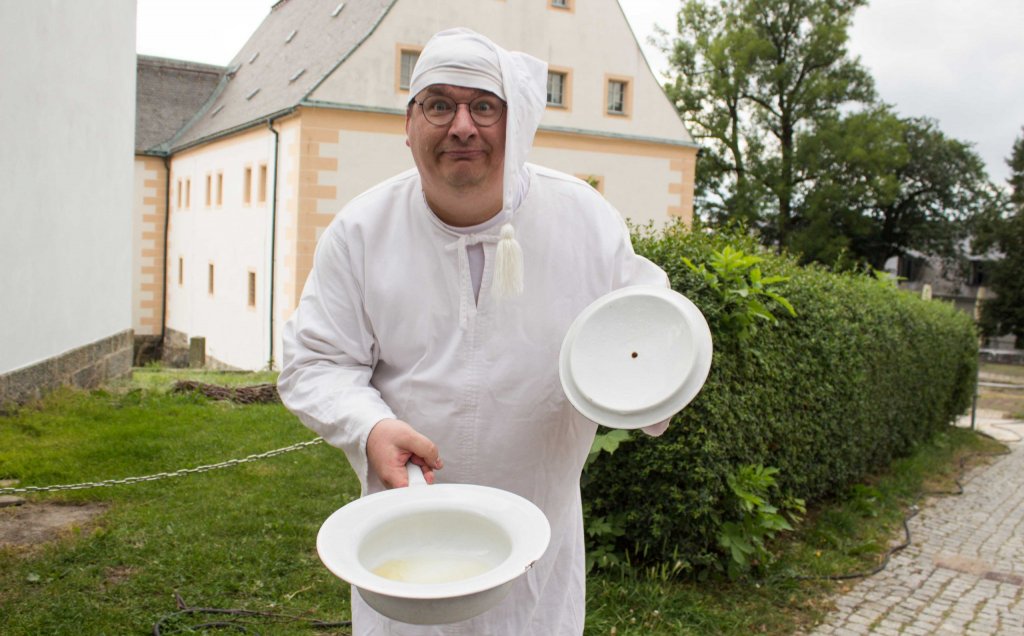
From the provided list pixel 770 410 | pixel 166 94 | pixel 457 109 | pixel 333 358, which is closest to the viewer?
pixel 457 109

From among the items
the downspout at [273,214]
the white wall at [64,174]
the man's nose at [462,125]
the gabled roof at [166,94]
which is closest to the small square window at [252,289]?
the downspout at [273,214]

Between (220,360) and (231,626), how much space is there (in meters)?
24.6

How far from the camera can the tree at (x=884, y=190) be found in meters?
37.3

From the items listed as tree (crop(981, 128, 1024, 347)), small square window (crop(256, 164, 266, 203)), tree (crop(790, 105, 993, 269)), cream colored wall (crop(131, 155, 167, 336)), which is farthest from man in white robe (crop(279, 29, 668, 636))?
tree (crop(981, 128, 1024, 347))

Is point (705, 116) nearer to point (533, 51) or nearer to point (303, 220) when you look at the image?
point (533, 51)

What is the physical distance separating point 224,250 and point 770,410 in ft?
78.2

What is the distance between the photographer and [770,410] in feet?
18.0

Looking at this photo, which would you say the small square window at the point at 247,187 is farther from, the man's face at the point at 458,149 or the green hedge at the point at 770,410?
the man's face at the point at 458,149

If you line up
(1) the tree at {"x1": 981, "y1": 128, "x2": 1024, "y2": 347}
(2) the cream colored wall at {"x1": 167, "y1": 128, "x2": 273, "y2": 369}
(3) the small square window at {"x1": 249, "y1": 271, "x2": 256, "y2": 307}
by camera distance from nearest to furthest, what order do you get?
1. (2) the cream colored wall at {"x1": 167, "y1": 128, "x2": 273, "y2": 369}
2. (3) the small square window at {"x1": 249, "y1": 271, "x2": 256, "y2": 307}
3. (1) the tree at {"x1": 981, "y1": 128, "x2": 1024, "y2": 347}

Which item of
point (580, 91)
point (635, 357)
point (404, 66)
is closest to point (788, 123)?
point (580, 91)

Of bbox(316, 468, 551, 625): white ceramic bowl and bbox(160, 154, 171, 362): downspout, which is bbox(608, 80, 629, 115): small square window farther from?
bbox(316, 468, 551, 625): white ceramic bowl

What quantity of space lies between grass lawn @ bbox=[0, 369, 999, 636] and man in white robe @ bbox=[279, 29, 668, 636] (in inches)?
81.1

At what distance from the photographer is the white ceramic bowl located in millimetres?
1852

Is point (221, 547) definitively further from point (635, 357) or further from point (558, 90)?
point (558, 90)
